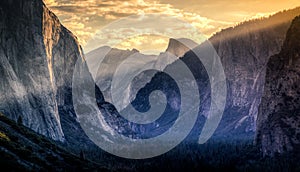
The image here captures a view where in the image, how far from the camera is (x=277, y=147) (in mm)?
179875

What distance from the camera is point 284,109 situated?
183750 mm

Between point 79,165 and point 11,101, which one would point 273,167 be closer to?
point 79,165

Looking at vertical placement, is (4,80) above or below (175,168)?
above

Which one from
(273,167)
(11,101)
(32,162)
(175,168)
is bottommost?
(175,168)

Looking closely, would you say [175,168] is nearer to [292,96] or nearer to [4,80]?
[292,96]

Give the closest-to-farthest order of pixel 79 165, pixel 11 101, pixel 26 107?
pixel 79 165
pixel 11 101
pixel 26 107

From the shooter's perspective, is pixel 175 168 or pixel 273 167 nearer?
pixel 273 167

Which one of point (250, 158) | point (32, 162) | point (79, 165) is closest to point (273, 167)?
point (250, 158)

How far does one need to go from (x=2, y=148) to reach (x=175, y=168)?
110194 mm

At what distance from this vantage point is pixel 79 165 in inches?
4744

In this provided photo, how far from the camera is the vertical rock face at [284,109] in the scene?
175125 millimetres

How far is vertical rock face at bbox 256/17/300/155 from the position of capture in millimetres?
175125

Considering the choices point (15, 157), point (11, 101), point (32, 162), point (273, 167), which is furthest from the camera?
point (11, 101)

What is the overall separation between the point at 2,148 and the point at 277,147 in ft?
403
